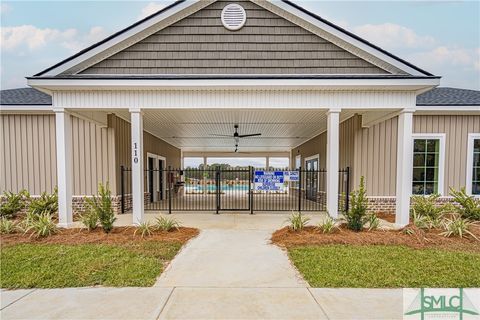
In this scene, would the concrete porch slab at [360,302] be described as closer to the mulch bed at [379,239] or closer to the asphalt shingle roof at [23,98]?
the mulch bed at [379,239]

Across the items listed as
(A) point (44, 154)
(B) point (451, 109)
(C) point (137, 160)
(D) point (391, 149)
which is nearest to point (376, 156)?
(D) point (391, 149)

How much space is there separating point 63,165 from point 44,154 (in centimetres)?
311

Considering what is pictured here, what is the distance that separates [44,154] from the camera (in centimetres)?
890

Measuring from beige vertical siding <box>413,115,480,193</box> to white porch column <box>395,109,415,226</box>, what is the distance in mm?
2854

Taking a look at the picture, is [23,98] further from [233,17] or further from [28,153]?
[233,17]

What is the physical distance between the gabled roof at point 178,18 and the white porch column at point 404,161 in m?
1.14

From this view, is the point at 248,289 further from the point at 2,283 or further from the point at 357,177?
the point at 357,177

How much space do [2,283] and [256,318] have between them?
3.62 metres

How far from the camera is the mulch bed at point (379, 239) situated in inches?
212

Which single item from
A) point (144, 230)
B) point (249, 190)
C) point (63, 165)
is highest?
point (63, 165)

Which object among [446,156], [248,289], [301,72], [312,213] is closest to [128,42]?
[301,72]

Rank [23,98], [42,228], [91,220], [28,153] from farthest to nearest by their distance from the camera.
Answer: [23,98]
[28,153]
[91,220]
[42,228]

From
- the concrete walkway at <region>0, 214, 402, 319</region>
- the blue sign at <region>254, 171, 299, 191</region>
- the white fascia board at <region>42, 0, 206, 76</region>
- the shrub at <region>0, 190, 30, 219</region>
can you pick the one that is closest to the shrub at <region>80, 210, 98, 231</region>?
the concrete walkway at <region>0, 214, 402, 319</region>

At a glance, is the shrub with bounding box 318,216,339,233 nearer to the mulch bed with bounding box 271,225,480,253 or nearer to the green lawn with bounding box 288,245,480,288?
the mulch bed with bounding box 271,225,480,253
